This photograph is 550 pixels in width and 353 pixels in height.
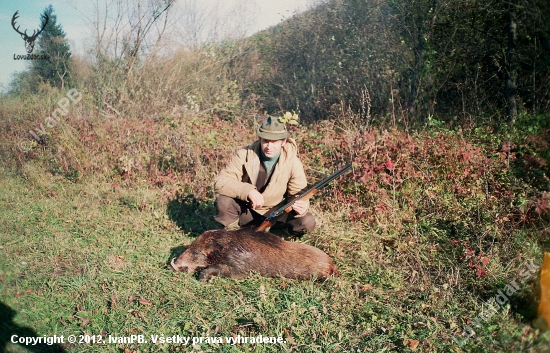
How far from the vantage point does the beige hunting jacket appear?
15.4 ft

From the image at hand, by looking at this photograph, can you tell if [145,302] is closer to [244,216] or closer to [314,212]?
[244,216]

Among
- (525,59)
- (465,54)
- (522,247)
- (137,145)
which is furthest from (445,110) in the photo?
(137,145)

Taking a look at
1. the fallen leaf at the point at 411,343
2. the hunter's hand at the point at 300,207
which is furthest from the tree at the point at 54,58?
the fallen leaf at the point at 411,343

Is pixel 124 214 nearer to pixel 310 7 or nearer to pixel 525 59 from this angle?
pixel 525 59

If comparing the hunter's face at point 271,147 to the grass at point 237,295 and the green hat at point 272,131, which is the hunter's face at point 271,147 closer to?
the green hat at point 272,131

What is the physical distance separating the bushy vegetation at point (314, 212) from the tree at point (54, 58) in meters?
0.35

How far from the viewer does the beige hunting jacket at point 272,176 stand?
15.4 feet

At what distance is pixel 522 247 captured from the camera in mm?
3951

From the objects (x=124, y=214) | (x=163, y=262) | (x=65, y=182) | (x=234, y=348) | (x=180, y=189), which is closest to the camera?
(x=234, y=348)

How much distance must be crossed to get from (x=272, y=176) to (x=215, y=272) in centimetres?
133

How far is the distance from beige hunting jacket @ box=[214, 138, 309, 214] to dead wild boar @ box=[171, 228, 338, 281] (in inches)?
26.3

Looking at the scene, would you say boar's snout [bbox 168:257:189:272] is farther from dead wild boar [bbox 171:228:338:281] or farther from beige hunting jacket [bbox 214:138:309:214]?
beige hunting jacket [bbox 214:138:309:214]

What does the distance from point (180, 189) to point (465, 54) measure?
6.09 metres

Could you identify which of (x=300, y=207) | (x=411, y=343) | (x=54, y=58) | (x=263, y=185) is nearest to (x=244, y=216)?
(x=263, y=185)
